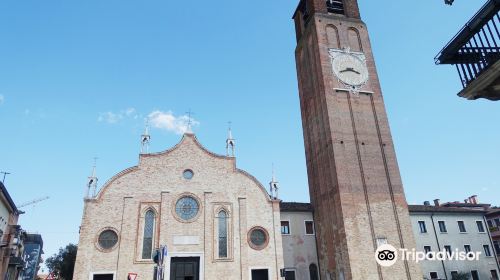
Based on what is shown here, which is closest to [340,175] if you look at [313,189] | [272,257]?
[313,189]

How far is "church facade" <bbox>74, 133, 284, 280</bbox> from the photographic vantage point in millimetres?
21219

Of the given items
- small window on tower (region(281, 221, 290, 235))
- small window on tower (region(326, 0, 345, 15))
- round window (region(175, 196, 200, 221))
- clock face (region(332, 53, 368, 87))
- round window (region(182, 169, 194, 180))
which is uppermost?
small window on tower (region(326, 0, 345, 15))

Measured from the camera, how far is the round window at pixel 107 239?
21.3 meters

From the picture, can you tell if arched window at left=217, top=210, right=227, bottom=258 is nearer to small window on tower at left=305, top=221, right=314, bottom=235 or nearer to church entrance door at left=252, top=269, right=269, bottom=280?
church entrance door at left=252, top=269, right=269, bottom=280

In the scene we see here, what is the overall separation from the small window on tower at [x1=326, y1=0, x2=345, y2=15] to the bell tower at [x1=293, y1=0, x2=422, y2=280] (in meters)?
0.09

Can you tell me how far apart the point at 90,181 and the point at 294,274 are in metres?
14.4

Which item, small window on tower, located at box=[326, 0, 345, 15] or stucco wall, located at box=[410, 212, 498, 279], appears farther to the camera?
small window on tower, located at box=[326, 0, 345, 15]

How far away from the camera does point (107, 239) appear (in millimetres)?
21516

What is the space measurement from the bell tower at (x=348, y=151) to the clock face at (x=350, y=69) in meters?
0.08

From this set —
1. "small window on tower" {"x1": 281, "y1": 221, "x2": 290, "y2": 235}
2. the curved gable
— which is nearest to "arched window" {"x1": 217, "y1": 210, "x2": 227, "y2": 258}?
the curved gable

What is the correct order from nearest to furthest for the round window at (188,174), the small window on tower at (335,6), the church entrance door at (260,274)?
the church entrance door at (260,274) → the round window at (188,174) → the small window on tower at (335,6)

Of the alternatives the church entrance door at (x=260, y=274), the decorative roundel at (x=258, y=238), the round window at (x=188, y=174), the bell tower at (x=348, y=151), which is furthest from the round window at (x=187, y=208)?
the bell tower at (x=348, y=151)

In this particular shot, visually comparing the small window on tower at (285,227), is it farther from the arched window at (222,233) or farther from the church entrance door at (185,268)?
the church entrance door at (185,268)

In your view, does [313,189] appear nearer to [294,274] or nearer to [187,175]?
[294,274]
